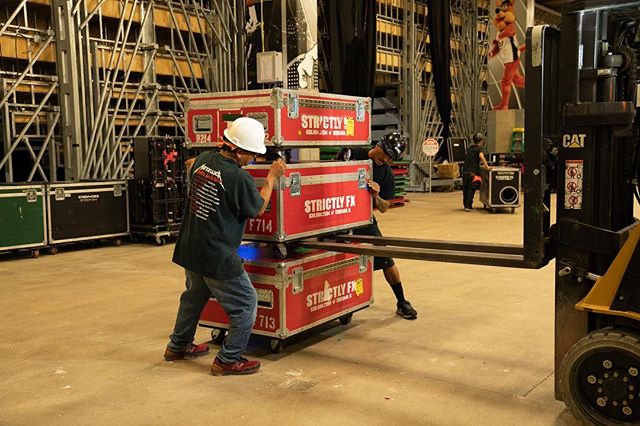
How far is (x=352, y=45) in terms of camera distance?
1741 centimetres

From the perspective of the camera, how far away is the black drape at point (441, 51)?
843 inches

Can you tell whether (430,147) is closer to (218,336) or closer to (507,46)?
(507,46)

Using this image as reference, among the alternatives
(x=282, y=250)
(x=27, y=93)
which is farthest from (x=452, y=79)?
(x=282, y=250)

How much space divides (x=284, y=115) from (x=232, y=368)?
6.47ft

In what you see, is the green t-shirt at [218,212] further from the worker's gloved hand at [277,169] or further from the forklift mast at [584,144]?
the forklift mast at [584,144]

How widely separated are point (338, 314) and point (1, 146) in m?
8.73

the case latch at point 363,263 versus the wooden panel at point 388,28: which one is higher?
the wooden panel at point 388,28

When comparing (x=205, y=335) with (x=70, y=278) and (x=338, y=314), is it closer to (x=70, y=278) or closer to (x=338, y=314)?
(x=338, y=314)

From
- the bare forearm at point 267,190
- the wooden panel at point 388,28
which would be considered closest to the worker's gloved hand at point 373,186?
the bare forearm at point 267,190

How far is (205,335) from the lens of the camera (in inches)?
243

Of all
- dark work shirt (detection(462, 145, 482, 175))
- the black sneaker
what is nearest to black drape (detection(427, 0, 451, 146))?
dark work shirt (detection(462, 145, 482, 175))

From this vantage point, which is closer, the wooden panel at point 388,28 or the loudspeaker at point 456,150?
the wooden panel at point 388,28

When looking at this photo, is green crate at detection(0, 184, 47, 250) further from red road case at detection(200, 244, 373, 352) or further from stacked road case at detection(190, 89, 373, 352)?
red road case at detection(200, 244, 373, 352)

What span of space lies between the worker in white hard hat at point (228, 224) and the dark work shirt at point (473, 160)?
11657 mm
